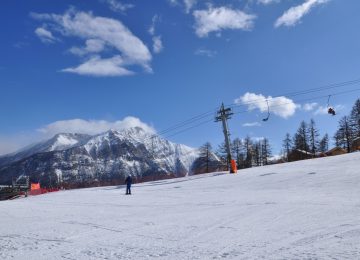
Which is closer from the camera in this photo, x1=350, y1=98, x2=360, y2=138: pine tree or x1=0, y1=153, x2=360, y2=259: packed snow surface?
x1=0, y1=153, x2=360, y2=259: packed snow surface

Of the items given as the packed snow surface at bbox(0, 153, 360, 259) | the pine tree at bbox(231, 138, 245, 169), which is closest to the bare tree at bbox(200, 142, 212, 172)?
the pine tree at bbox(231, 138, 245, 169)

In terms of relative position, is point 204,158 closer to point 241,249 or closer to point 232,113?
point 232,113

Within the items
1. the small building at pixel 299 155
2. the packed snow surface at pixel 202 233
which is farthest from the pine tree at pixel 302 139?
the packed snow surface at pixel 202 233

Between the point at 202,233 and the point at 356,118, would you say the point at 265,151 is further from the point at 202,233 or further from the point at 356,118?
the point at 202,233

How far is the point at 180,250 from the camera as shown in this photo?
812 cm

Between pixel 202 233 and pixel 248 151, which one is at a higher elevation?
pixel 248 151

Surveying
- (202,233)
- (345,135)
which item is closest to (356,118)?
(345,135)

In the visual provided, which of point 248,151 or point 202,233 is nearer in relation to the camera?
point 202,233

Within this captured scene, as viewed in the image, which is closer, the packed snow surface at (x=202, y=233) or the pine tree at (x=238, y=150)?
the packed snow surface at (x=202, y=233)

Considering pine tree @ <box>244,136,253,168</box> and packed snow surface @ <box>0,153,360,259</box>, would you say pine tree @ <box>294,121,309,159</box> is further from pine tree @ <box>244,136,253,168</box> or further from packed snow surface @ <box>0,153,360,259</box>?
packed snow surface @ <box>0,153,360,259</box>

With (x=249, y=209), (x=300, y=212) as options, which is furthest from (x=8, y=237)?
(x=300, y=212)

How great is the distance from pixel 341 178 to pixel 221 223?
1341 centimetres

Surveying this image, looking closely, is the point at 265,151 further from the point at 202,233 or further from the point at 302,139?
the point at 202,233

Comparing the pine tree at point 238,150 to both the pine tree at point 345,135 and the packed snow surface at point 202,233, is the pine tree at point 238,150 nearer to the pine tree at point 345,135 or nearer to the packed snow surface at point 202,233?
the pine tree at point 345,135
